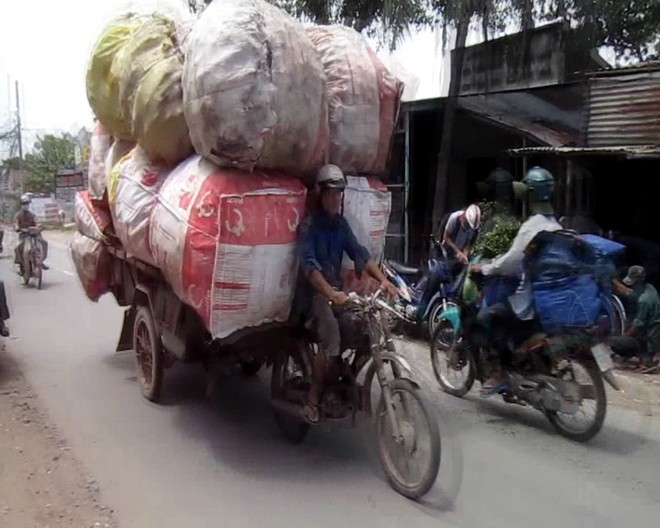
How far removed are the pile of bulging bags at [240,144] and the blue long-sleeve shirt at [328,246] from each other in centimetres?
10

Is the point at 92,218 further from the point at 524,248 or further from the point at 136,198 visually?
the point at 524,248

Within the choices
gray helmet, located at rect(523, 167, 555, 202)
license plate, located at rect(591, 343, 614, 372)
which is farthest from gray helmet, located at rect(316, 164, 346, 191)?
license plate, located at rect(591, 343, 614, 372)

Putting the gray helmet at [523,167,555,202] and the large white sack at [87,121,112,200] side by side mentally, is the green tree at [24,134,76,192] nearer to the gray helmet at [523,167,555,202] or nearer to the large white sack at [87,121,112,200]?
the large white sack at [87,121,112,200]

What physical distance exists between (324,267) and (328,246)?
0.43 feet

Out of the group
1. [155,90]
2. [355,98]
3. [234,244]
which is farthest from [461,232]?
[234,244]

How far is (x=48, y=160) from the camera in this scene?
46281 mm

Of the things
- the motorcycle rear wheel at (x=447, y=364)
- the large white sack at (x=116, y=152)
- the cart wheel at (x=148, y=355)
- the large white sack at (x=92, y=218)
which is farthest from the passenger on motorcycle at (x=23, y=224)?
the motorcycle rear wheel at (x=447, y=364)

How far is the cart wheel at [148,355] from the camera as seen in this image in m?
5.72

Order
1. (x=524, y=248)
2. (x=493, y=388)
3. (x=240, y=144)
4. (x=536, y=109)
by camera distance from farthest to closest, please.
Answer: (x=536, y=109), (x=493, y=388), (x=524, y=248), (x=240, y=144)

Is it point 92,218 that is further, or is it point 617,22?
point 617,22

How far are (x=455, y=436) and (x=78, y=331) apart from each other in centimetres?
552

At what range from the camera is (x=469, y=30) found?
33.3 ft

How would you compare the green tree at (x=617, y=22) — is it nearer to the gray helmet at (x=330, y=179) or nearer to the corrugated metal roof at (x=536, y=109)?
the corrugated metal roof at (x=536, y=109)

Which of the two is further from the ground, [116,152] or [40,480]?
[116,152]
